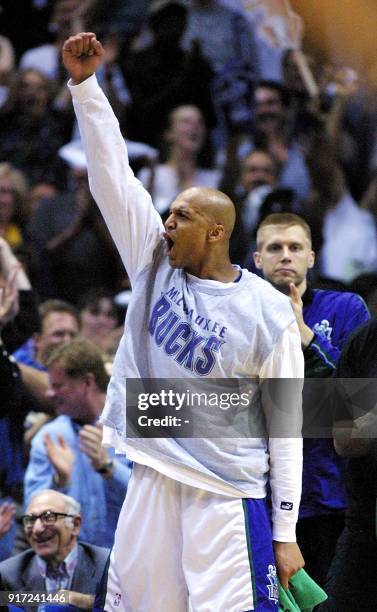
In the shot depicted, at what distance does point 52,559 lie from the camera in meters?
3.29

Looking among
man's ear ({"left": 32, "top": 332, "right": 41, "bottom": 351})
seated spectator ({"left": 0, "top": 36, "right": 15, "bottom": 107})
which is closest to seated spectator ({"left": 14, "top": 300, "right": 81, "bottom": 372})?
man's ear ({"left": 32, "top": 332, "right": 41, "bottom": 351})

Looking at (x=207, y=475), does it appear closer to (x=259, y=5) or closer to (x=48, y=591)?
(x=48, y=591)

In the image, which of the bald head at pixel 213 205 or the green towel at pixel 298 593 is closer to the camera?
the green towel at pixel 298 593

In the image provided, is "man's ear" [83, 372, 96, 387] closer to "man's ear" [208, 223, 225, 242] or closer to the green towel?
"man's ear" [208, 223, 225, 242]

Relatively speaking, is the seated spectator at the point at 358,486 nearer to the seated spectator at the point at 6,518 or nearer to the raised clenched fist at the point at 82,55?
the raised clenched fist at the point at 82,55

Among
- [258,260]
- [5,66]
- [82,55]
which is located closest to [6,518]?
[258,260]

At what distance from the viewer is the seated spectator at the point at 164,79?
4816mm

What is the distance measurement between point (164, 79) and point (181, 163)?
42cm

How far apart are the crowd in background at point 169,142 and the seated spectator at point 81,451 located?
7.7 inches

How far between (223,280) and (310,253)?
24.6 inches

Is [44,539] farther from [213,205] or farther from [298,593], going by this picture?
[213,205]

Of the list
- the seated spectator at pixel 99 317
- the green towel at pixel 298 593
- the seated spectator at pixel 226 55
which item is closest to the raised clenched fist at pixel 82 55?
the green towel at pixel 298 593

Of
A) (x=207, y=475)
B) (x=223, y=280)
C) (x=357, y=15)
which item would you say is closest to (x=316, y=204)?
(x=357, y=15)

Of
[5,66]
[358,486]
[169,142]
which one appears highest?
[5,66]
